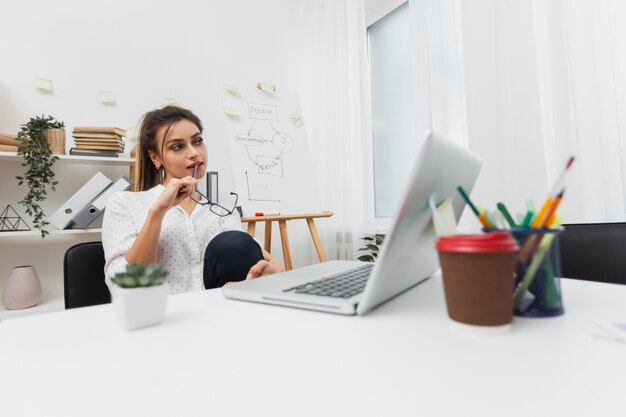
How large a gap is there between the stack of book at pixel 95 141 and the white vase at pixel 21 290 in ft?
1.98

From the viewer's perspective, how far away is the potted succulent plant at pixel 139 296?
1.31ft

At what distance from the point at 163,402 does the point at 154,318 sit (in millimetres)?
201

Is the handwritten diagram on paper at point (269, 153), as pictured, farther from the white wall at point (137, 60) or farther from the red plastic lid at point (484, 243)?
the red plastic lid at point (484, 243)

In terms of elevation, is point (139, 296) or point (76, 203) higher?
point (76, 203)

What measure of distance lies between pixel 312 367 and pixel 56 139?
1883mm

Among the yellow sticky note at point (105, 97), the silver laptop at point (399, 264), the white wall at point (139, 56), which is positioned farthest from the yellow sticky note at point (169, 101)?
the silver laptop at point (399, 264)

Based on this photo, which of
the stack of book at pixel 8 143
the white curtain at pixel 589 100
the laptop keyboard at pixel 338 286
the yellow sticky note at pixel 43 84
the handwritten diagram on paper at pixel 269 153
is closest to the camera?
the laptop keyboard at pixel 338 286

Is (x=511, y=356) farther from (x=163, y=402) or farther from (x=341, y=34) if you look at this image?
(x=341, y=34)

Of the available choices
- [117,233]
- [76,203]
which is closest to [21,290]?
[76,203]

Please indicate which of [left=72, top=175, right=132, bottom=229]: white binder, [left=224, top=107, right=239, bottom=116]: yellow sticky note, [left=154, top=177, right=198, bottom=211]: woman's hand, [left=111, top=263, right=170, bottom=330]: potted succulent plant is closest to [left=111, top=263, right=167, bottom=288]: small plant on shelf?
[left=111, top=263, right=170, bottom=330]: potted succulent plant

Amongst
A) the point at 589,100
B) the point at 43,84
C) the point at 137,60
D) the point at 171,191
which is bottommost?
the point at 171,191

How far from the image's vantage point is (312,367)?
292 mm

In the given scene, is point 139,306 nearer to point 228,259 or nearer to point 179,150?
point 228,259

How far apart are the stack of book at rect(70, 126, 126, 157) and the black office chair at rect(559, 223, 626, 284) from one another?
1871 mm
